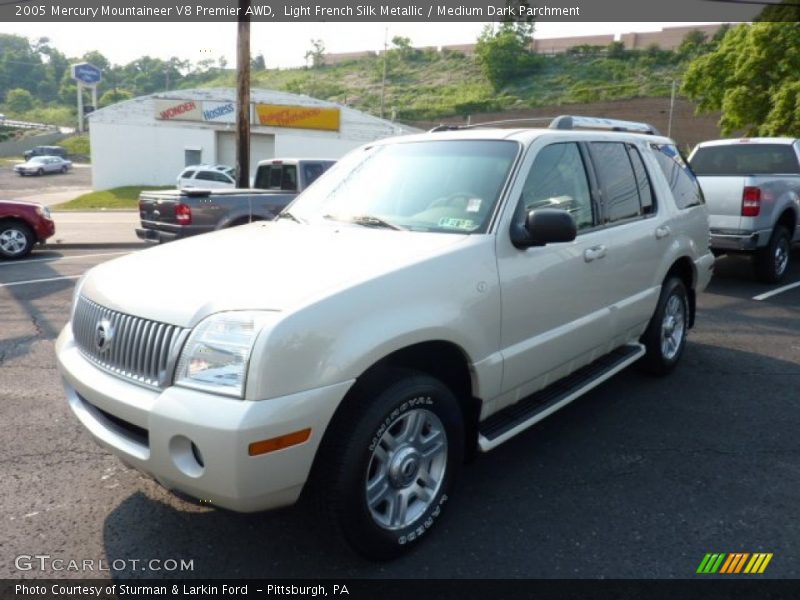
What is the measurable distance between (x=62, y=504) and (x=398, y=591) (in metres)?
1.82

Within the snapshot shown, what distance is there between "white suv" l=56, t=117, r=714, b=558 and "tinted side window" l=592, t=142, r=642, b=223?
2 centimetres

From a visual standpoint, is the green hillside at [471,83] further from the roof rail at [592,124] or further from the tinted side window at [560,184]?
the tinted side window at [560,184]

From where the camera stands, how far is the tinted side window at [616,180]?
429 cm

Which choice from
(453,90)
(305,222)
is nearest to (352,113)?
(305,222)

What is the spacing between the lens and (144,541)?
306cm

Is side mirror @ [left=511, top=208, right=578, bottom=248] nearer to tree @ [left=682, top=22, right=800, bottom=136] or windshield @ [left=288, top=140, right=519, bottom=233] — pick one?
windshield @ [left=288, top=140, right=519, bottom=233]

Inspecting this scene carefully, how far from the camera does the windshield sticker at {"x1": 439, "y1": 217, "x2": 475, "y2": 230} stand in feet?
11.1

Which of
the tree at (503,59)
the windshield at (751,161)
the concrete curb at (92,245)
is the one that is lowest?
the concrete curb at (92,245)

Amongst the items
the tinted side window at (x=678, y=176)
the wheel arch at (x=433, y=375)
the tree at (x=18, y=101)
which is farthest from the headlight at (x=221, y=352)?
the tree at (x=18, y=101)

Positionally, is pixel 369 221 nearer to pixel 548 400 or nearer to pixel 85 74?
pixel 548 400

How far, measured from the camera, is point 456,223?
3412 millimetres

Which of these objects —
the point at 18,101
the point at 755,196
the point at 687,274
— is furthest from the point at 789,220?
the point at 18,101

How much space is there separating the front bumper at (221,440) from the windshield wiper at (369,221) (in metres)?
1.20

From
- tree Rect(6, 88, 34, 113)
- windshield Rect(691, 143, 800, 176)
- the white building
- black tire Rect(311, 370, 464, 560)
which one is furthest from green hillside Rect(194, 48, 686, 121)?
black tire Rect(311, 370, 464, 560)
